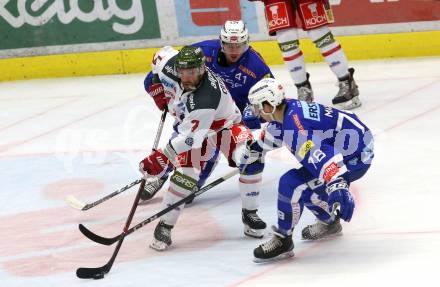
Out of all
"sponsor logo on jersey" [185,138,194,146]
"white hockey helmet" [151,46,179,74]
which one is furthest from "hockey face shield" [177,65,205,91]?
"white hockey helmet" [151,46,179,74]

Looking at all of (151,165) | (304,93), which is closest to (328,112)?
(151,165)

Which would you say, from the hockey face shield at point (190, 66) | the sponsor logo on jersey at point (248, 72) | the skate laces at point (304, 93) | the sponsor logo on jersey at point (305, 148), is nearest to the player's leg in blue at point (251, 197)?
the hockey face shield at point (190, 66)

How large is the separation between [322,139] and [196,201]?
149cm

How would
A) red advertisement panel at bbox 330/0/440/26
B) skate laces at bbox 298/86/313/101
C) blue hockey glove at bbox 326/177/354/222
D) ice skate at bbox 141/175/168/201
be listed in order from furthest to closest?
red advertisement panel at bbox 330/0/440/26, skate laces at bbox 298/86/313/101, ice skate at bbox 141/175/168/201, blue hockey glove at bbox 326/177/354/222

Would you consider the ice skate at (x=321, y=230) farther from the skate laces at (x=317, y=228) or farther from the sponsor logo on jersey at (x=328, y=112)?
the sponsor logo on jersey at (x=328, y=112)

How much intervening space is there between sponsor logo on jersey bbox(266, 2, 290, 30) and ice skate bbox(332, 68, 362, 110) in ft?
1.93

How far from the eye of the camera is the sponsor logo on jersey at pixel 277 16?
7883 mm

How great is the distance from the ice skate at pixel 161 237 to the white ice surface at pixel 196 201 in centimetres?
6

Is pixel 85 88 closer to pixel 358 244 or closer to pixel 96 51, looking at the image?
pixel 96 51

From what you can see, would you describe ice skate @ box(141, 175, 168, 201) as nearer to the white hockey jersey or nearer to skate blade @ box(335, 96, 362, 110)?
the white hockey jersey

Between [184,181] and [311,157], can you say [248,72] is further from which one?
[311,157]

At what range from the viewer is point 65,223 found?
6.10m

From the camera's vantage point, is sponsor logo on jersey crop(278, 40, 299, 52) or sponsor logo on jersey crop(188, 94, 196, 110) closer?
sponsor logo on jersey crop(188, 94, 196, 110)

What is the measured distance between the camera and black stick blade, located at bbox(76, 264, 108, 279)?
510 cm
